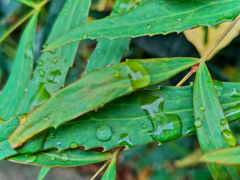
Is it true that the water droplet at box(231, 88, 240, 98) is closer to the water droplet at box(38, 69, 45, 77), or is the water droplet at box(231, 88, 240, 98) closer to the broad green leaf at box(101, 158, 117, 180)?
the broad green leaf at box(101, 158, 117, 180)

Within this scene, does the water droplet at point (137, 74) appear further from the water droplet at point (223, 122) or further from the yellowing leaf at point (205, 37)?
the yellowing leaf at point (205, 37)

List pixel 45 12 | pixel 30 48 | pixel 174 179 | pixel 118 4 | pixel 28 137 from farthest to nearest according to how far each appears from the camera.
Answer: pixel 174 179 < pixel 45 12 < pixel 30 48 < pixel 118 4 < pixel 28 137

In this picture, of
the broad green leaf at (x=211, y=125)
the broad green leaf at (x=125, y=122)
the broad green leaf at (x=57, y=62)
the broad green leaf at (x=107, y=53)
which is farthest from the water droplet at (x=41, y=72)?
the broad green leaf at (x=211, y=125)

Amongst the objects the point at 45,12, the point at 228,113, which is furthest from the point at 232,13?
the point at 45,12

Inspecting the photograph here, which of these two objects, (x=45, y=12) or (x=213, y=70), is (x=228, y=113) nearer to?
(x=213, y=70)

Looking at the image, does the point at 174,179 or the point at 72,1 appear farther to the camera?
the point at 174,179
